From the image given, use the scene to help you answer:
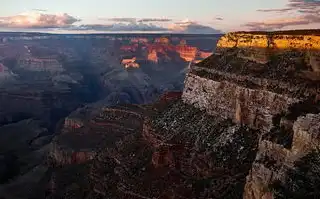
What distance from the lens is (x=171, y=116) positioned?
54.5 metres

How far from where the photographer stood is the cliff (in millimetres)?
27484

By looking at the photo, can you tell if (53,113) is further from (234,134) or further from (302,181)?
(302,181)

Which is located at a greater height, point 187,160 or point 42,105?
point 187,160

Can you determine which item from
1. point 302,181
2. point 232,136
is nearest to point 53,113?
point 232,136

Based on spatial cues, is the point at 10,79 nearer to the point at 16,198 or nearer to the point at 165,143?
the point at 16,198

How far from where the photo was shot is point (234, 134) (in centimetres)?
4269

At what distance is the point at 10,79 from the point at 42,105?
2249 inches

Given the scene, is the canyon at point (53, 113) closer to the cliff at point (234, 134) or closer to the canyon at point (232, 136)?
the canyon at point (232, 136)

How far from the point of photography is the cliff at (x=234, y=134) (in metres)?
27.5

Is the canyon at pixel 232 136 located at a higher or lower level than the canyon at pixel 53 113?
higher

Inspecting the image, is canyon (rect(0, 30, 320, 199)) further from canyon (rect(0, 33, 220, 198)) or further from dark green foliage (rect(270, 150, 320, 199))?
canyon (rect(0, 33, 220, 198))

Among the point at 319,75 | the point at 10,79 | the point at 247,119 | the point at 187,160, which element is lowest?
the point at 10,79

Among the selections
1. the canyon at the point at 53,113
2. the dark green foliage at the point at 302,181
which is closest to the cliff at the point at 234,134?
the dark green foliage at the point at 302,181

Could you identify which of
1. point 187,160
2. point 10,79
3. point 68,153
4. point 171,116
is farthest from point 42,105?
point 187,160
